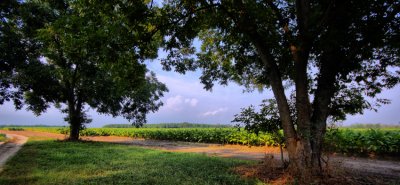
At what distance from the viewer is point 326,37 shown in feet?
28.0

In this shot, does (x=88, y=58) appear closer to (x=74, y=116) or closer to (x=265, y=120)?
(x=74, y=116)

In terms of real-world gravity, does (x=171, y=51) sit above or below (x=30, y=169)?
above

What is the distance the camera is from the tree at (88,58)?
1007cm

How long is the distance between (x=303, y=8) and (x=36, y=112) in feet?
91.8

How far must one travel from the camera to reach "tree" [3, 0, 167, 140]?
10070mm

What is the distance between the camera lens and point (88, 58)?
2184 cm

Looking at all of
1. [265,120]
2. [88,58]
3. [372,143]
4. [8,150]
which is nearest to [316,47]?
[265,120]

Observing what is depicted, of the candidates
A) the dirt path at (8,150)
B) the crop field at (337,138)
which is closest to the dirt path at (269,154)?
the crop field at (337,138)

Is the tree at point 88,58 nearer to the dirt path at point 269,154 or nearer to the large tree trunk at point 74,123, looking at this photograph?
the large tree trunk at point 74,123

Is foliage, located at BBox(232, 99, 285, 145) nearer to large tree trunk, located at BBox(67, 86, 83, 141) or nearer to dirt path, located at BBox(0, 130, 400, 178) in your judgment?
dirt path, located at BBox(0, 130, 400, 178)

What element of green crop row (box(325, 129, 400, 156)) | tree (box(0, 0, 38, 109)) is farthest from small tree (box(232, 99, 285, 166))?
tree (box(0, 0, 38, 109))

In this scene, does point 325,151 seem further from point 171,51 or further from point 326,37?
point 171,51

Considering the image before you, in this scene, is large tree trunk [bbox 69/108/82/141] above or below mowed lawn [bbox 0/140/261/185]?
above

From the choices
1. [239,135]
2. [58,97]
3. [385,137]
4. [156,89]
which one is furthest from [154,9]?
[156,89]
